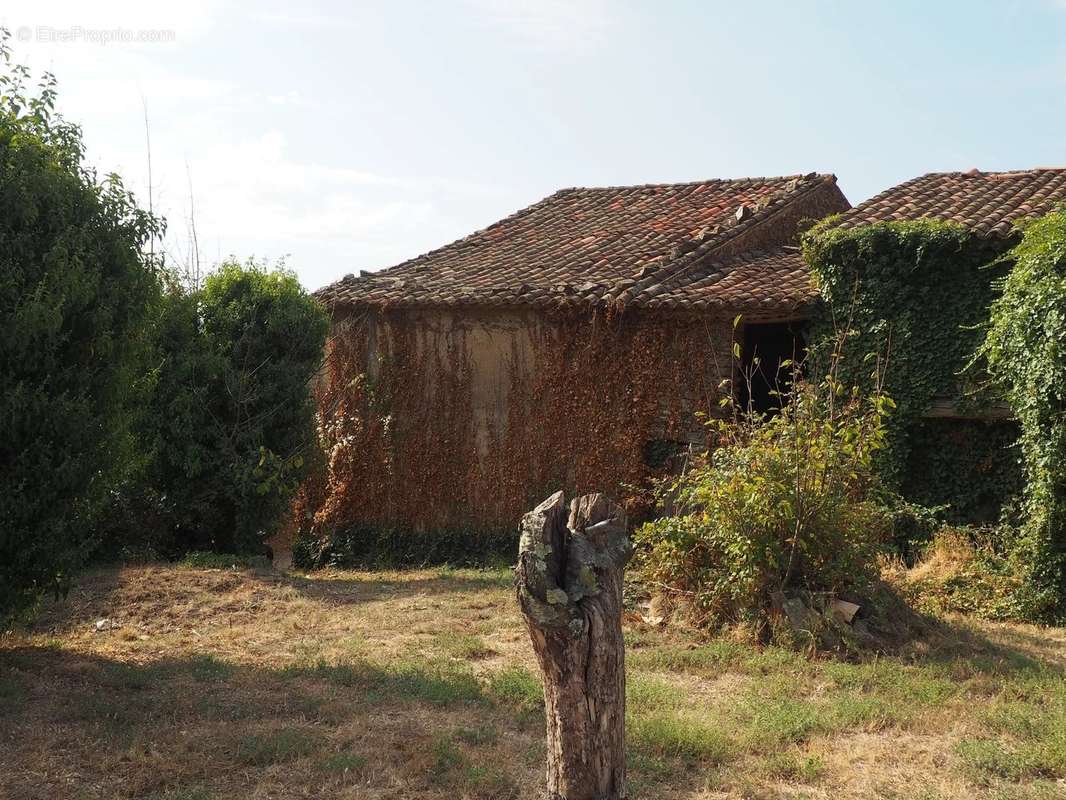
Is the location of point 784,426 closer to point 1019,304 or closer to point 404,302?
point 1019,304

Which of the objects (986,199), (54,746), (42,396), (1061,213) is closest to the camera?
(54,746)

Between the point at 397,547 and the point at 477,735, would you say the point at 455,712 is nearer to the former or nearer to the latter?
the point at 477,735

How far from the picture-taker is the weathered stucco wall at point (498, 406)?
13.5 m

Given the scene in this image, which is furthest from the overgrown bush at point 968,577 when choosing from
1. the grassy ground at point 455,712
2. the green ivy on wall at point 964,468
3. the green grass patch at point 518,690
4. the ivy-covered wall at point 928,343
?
the green grass patch at point 518,690

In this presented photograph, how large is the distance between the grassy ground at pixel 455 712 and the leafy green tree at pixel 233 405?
3.23 m

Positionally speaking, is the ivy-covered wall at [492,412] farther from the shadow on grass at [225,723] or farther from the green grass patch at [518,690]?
the shadow on grass at [225,723]

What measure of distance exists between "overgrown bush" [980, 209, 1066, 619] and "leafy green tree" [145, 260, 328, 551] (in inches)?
337

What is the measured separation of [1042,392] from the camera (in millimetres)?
9867

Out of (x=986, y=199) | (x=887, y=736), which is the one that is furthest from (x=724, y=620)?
(x=986, y=199)

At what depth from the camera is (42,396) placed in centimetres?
718

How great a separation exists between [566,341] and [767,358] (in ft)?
11.3

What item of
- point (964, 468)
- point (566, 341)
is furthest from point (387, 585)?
point (964, 468)

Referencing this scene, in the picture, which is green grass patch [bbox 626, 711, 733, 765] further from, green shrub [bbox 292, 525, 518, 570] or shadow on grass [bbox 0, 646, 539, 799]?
green shrub [bbox 292, 525, 518, 570]

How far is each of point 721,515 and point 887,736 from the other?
2.87 metres
